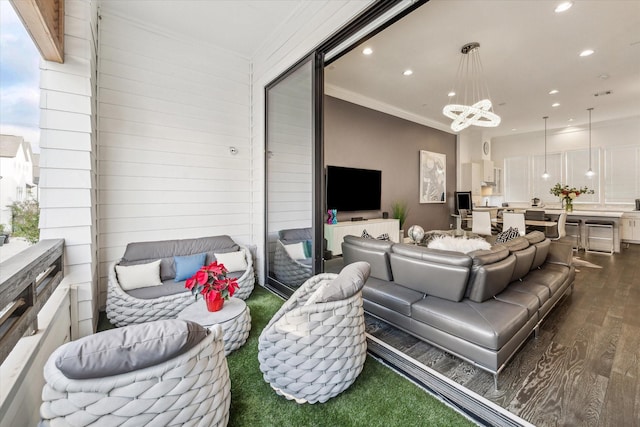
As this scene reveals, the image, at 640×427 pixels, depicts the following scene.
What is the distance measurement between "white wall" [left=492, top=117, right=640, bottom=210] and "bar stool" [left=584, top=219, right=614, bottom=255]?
1.70 m

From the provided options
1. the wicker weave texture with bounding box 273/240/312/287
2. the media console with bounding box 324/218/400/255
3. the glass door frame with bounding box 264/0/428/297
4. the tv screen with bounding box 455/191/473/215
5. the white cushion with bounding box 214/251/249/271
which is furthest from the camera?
the tv screen with bounding box 455/191/473/215

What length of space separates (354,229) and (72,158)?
13.2ft

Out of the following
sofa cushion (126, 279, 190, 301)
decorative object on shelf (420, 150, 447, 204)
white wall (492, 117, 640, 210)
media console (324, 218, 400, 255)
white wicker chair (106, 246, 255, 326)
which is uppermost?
white wall (492, 117, 640, 210)

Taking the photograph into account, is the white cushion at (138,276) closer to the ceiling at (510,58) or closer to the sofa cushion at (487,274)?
the sofa cushion at (487,274)

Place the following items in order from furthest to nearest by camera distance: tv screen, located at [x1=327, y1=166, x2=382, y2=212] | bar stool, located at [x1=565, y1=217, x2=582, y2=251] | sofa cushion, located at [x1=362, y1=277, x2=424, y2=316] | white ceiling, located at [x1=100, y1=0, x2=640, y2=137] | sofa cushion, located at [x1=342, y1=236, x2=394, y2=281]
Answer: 1. bar stool, located at [x1=565, y1=217, x2=582, y2=251]
2. tv screen, located at [x1=327, y1=166, x2=382, y2=212]
3. white ceiling, located at [x1=100, y1=0, x2=640, y2=137]
4. sofa cushion, located at [x1=342, y1=236, x2=394, y2=281]
5. sofa cushion, located at [x1=362, y1=277, x2=424, y2=316]

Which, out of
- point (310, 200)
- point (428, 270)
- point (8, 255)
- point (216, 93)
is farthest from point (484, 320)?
point (216, 93)

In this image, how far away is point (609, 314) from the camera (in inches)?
117

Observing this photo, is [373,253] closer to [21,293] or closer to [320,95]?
[320,95]

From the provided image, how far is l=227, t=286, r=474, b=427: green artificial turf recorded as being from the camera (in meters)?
1.57

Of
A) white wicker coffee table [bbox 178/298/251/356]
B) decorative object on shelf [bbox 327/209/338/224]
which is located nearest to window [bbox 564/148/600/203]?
decorative object on shelf [bbox 327/209/338/224]

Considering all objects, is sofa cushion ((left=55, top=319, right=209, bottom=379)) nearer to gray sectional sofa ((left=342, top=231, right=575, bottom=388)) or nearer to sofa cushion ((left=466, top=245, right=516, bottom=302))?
gray sectional sofa ((left=342, top=231, right=575, bottom=388))

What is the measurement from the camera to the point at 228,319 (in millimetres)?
2215

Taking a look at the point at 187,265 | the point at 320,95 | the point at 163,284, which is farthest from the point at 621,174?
the point at 163,284

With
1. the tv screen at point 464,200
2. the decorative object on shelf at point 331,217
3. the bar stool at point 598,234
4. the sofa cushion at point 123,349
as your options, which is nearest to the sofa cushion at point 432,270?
the sofa cushion at point 123,349
